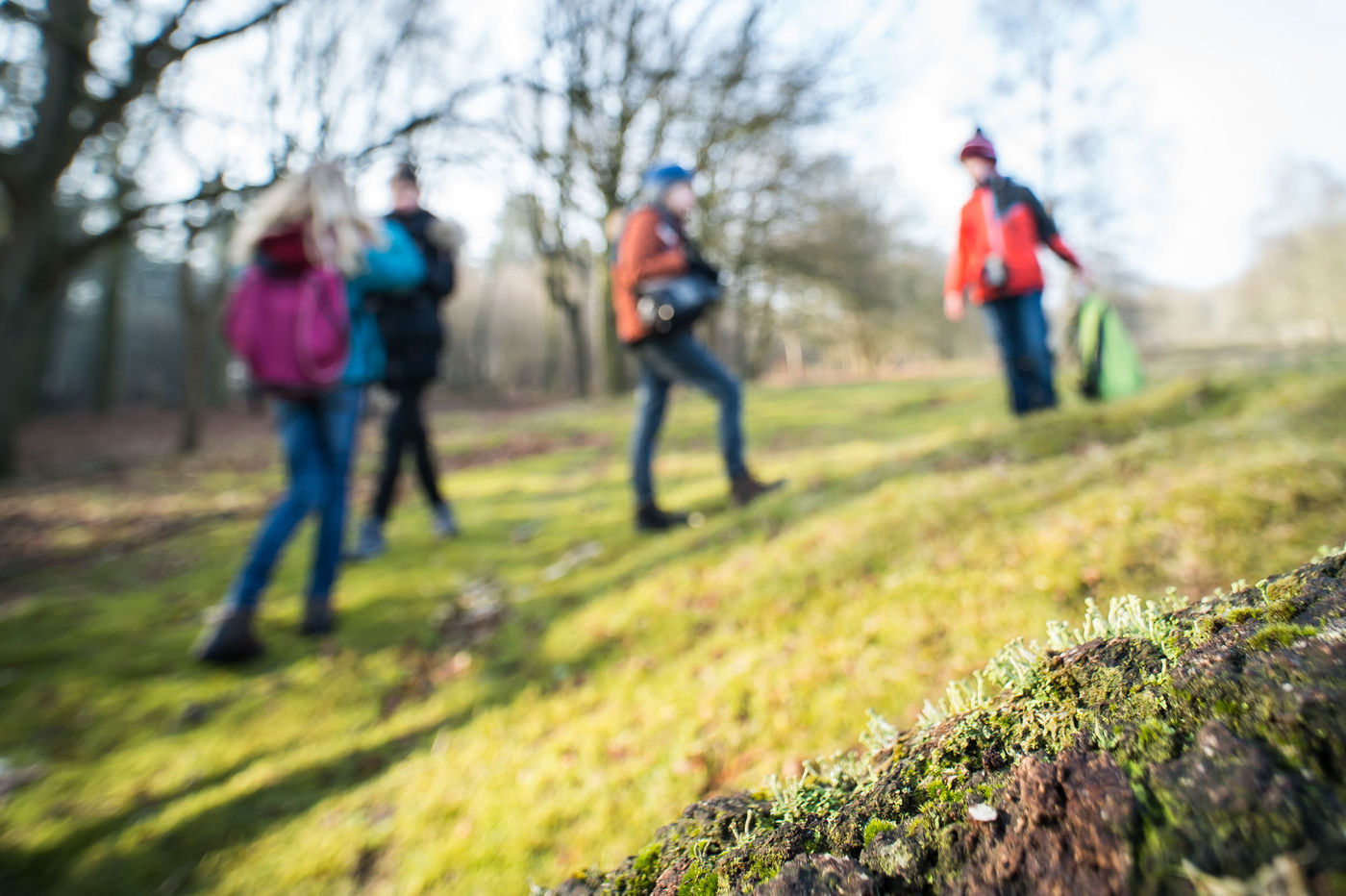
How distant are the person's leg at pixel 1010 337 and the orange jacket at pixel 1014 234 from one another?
15 cm

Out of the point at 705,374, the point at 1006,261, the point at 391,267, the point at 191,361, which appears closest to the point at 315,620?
the point at 391,267

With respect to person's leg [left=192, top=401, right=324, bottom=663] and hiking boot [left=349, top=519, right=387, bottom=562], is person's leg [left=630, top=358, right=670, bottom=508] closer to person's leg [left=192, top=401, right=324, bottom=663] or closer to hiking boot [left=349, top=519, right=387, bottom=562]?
person's leg [left=192, top=401, right=324, bottom=663]

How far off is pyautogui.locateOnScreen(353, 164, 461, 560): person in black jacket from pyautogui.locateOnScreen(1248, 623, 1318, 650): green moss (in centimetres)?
463

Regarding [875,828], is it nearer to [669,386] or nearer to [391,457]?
[669,386]

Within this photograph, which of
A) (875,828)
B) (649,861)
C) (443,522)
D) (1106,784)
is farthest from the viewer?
(443,522)

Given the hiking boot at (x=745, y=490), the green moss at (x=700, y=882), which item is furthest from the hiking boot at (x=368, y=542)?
the green moss at (x=700, y=882)

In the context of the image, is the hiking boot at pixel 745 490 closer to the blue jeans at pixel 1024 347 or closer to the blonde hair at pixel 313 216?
the blue jeans at pixel 1024 347

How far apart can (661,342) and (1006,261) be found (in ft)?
8.57

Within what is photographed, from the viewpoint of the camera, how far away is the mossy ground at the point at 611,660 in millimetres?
1896

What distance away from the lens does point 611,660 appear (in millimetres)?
2824

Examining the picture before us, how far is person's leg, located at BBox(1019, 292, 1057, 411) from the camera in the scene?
4520 millimetres

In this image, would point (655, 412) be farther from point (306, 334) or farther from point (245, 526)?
→ point (245, 526)

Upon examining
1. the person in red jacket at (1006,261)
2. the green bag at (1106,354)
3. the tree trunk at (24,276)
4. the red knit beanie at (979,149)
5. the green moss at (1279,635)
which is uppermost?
the tree trunk at (24,276)

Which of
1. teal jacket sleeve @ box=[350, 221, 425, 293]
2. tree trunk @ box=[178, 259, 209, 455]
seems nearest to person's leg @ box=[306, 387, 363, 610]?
teal jacket sleeve @ box=[350, 221, 425, 293]
